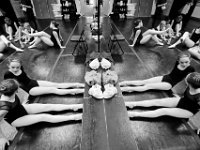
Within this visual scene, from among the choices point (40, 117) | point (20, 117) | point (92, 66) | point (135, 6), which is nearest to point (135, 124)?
point (92, 66)

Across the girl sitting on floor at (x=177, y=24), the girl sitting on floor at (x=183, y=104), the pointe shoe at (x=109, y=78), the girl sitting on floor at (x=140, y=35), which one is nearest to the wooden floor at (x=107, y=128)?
the girl sitting on floor at (x=183, y=104)

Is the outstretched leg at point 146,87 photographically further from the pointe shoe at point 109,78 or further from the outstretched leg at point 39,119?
the outstretched leg at point 39,119

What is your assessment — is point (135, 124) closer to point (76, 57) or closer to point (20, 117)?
point (20, 117)

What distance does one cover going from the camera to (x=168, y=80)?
262cm

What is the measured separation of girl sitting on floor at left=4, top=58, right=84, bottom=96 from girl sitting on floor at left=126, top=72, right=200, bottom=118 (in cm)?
119

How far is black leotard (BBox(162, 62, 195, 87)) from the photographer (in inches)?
90.7

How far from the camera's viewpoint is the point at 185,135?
1.96 meters

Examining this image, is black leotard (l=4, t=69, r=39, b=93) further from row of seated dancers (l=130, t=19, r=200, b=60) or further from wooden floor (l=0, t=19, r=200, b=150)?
row of seated dancers (l=130, t=19, r=200, b=60)

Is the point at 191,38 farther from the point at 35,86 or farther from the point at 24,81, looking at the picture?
the point at 24,81

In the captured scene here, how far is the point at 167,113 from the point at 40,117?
193cm

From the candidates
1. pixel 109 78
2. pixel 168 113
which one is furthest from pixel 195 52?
pixel 109 78

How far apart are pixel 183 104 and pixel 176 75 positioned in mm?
686

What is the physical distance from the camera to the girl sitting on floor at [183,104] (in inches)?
68.2

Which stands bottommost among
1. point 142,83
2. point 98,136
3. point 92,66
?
point 142,83
